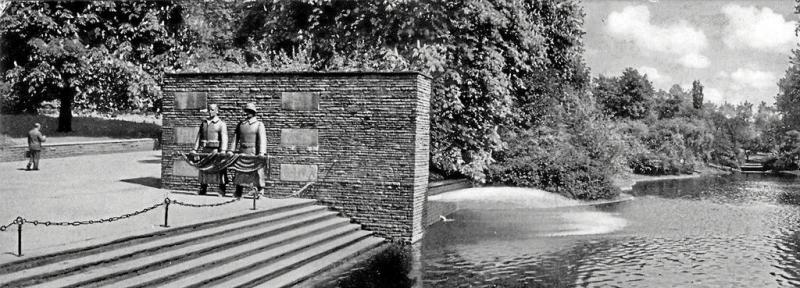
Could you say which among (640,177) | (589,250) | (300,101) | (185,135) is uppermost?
(300,101)

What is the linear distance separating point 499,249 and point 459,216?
22.9 ft

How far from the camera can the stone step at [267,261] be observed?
946 centimetres

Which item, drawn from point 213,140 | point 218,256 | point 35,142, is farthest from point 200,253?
point 35,142

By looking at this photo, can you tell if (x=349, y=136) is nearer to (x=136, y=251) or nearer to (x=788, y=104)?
(x=136, y=251)

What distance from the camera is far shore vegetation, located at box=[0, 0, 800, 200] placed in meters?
22.8

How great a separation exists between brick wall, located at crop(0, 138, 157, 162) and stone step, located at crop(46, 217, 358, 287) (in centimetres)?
1854

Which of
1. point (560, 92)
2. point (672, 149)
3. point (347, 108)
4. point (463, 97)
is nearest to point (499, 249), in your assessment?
point (347, 108)

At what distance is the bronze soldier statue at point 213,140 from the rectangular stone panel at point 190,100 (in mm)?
1342

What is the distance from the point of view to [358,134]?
15500mm

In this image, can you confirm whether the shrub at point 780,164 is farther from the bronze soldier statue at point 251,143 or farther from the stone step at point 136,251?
the stone step at point 136,251

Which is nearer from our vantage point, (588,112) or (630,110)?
(588,112)

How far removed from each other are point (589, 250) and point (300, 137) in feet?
24.1

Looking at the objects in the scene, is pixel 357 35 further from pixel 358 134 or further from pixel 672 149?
pixel 672 149

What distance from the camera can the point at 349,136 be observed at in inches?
613
